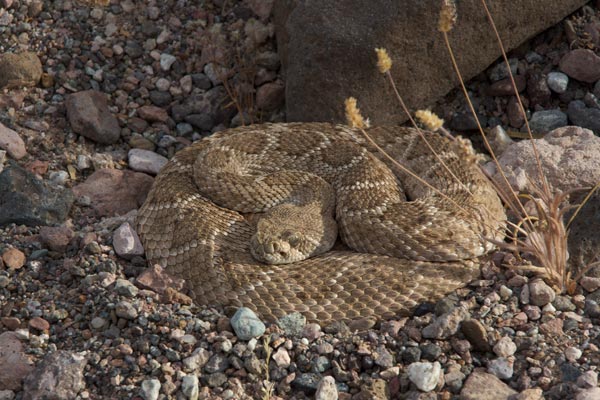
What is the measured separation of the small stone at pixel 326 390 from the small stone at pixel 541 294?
131cm

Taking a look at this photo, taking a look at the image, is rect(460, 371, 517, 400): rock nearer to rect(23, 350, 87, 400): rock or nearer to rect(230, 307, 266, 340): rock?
rect(230, 307, 266, 340): rock

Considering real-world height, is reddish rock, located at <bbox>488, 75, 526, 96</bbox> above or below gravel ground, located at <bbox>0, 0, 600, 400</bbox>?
above

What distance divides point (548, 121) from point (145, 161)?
3211 mm

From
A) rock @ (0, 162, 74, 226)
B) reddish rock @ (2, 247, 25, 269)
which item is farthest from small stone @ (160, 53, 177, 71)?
reddish rock @ (2, 247, 25, 269)

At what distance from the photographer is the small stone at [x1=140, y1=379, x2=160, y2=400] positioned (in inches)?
162

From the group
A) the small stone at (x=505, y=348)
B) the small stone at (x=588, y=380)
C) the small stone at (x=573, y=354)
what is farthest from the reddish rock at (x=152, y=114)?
the small stone at (x=588, y=380)

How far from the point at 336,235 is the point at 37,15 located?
3791mm

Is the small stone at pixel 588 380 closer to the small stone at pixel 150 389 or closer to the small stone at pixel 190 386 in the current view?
the small stone at pixel 190 386

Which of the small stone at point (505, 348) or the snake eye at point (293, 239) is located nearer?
the small stone at point (505, 348)

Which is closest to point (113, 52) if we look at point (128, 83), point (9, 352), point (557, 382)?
point (128, 83)

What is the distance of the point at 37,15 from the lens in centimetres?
732

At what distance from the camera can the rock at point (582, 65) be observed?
6359 millimetres

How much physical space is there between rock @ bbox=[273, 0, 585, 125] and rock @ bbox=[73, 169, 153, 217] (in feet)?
4.49

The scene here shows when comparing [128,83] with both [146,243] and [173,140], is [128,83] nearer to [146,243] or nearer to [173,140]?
[173,140]
